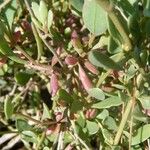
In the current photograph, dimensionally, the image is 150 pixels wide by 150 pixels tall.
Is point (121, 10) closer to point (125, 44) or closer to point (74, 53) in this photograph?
point (125, 44)

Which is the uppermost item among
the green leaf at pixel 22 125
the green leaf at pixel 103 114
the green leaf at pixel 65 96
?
the green leaf at pixel 65 96

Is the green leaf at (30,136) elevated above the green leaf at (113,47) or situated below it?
below

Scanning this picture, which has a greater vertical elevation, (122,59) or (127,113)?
(122,59)

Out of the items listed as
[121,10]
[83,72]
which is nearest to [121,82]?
[83,72]

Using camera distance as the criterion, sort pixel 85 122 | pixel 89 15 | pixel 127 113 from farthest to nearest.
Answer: pixel 85 122
pixel 127 113
pixel 89 15

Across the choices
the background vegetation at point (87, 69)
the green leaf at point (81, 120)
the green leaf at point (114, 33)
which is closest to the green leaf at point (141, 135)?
the background vegetation at point (87, 69)

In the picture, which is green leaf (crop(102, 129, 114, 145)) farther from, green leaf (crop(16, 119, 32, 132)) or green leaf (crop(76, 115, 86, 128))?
green leaf (crop(16, 119, 32, 132))

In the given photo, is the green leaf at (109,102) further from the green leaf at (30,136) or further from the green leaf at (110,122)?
the green leaf at (30,136)
